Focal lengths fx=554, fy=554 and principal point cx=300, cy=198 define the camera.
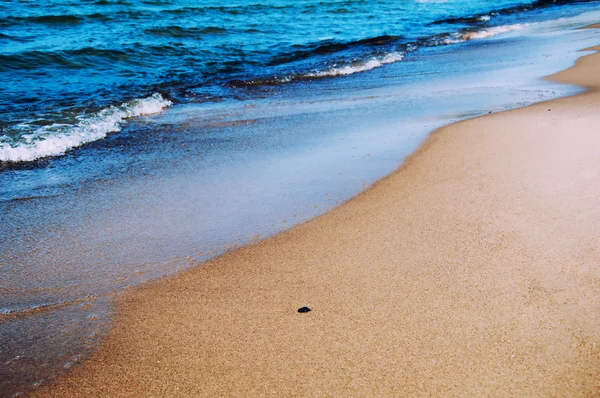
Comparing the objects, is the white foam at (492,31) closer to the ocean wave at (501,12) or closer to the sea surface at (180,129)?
the sea surface at (180,129)

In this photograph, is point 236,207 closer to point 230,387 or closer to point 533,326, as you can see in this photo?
point 230,387

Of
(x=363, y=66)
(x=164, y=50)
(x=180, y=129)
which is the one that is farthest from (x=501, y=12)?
(x=180, y=129)

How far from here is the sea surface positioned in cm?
332

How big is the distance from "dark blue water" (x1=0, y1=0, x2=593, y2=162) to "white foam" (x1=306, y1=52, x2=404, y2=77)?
2 cm

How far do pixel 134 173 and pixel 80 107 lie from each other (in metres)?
3.10

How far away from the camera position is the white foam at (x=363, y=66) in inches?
419

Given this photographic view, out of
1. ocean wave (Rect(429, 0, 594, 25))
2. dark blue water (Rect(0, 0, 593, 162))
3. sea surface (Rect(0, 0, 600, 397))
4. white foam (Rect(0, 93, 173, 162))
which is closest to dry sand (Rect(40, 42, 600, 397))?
sea surface (Rect(0, 0, 600, 397))

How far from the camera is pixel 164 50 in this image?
1243cm

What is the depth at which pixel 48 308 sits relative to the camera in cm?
295

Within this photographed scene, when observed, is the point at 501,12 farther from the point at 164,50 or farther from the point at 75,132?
the point at 75,132

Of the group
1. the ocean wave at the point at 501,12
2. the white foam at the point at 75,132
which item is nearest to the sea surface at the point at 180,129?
the white foam at the point at 75,132

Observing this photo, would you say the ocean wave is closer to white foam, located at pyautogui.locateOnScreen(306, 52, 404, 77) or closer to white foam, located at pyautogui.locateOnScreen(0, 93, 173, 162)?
white foam, located at pyautogui.locateOnScreen(306, 52, 404, 77)

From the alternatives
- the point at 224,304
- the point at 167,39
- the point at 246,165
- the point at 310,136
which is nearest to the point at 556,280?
the point at 224,304

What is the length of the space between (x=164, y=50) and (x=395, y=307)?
1099cm
